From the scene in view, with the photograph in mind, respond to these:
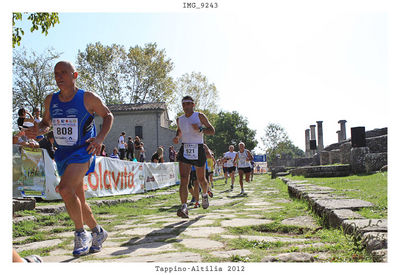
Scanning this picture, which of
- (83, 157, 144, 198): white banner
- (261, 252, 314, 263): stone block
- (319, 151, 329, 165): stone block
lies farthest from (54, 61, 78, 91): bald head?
(319, 151, 329, 165): stone block

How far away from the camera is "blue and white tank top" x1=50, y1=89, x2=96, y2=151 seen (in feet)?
11.1

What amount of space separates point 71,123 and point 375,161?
10.9m

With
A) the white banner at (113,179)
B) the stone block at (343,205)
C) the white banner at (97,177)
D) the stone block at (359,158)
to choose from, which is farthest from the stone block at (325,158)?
the stone block at (343,205)

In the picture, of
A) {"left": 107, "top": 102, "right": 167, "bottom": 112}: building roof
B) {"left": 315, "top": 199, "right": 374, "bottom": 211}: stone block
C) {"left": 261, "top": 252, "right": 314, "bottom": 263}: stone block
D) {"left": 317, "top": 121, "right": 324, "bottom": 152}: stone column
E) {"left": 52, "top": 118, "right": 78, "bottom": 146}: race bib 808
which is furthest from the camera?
{"left": 107, "top": 102, "right": 167, "bottom": 112}: building roof

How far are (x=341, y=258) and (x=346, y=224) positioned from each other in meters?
0.62

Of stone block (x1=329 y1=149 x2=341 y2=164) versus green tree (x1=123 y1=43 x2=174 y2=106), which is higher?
green tree (x1=123 y1=43 x2=174 y2=106)

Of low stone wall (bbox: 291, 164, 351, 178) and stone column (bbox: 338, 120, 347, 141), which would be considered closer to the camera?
low stone wall (bbox: 291, 164, 351, 178)

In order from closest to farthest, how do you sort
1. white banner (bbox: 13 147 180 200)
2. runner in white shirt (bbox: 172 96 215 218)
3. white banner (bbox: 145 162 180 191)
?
runner in white shirt (bbox: 172 96 215 218)
white banner (bbox: 13 147 180 200)
white banner (bbox: 145 162 180 191)

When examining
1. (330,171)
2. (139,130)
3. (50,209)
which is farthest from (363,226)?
(139,130)

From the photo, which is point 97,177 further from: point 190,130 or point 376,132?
point 376,132

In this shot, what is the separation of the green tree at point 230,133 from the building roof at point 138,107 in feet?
56.3

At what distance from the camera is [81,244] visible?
3.22m

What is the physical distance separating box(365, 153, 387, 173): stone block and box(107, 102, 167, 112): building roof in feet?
90.8

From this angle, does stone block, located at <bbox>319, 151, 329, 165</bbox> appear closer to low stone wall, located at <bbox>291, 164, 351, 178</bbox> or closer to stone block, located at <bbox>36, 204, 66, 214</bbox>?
low stone wall, located at <bbox>291, 164, 351, 178</bbox>
